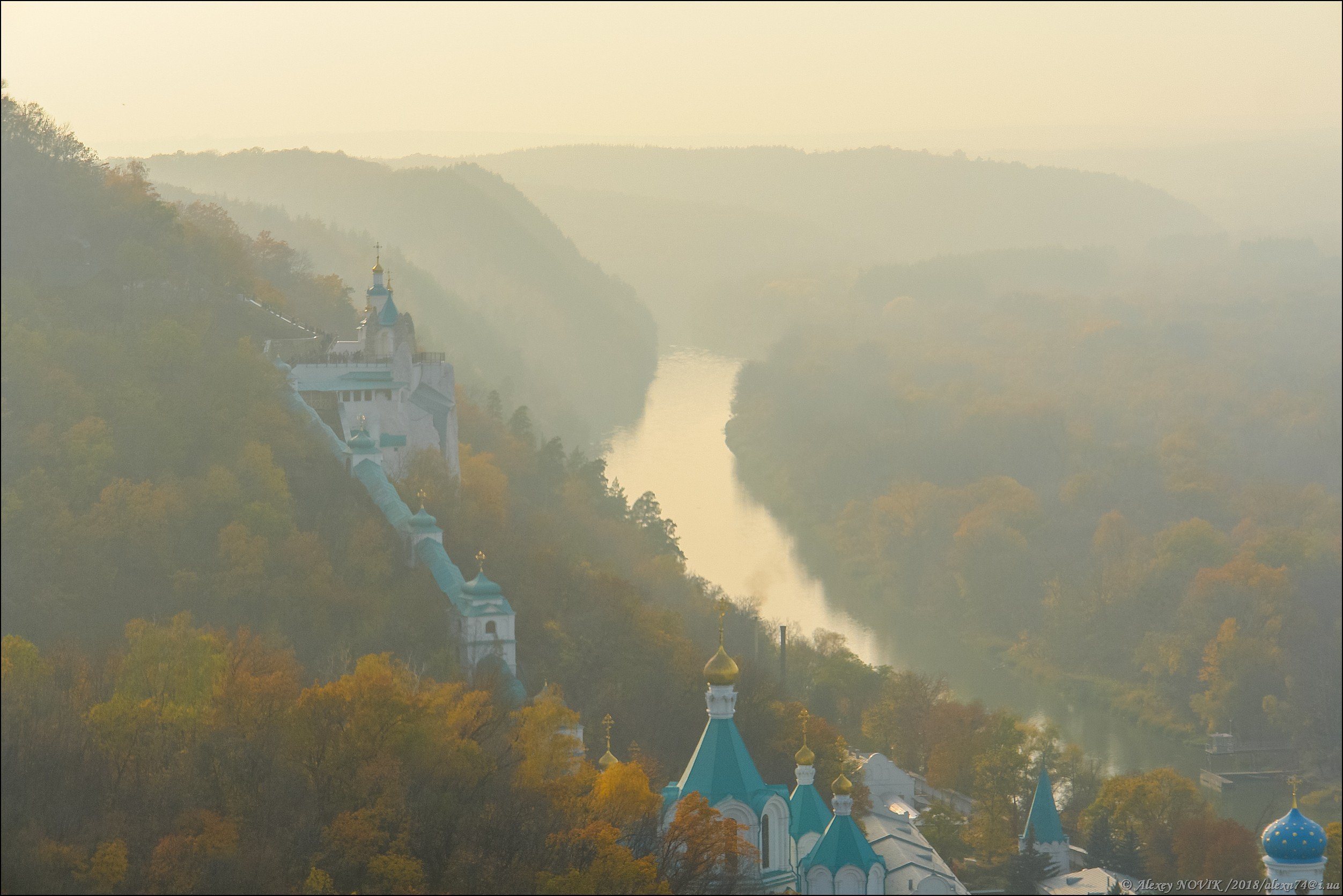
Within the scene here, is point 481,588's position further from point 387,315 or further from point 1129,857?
point 1129,857

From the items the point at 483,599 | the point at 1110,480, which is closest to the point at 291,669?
the point at 483,599

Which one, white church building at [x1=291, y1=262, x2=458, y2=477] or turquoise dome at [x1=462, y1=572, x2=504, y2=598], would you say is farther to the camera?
white church building at [x1=291, y1=262, x2=458, y2=477]

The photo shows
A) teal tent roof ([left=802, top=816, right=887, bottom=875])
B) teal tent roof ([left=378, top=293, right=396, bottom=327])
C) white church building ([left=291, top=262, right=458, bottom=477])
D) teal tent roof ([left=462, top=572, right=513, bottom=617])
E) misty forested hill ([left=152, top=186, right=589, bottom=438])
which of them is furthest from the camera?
misty forested hill ([left=152, top=186, right=589, bottom=438])

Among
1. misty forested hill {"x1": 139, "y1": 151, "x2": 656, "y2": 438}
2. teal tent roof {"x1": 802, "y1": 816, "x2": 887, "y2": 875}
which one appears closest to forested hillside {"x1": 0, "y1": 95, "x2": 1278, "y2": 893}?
teal tent roof {"x1": 802, "y1": 816, "x2": 887, "y2": 875}

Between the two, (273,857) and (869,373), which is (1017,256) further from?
(273,857)

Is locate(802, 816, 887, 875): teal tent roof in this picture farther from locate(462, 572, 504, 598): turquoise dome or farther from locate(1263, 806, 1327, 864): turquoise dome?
locate(462, 572, 504, 598): turquoise dome

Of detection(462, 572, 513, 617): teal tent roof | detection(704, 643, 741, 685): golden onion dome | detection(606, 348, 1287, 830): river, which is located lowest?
detection(606, 348, 1287, 830): river
